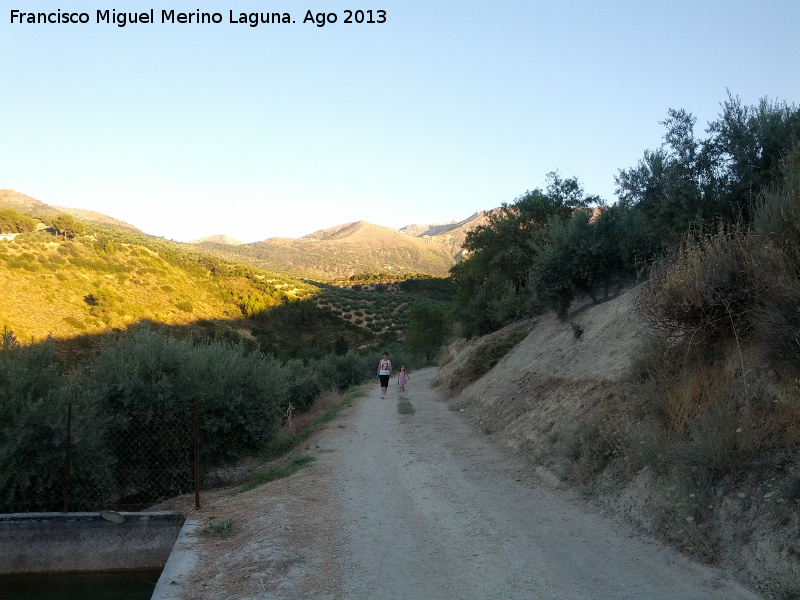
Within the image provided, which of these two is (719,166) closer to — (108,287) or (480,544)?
(480,544)

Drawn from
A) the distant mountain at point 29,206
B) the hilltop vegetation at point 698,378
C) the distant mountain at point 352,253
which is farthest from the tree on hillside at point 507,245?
the distant mountain at point 352,253

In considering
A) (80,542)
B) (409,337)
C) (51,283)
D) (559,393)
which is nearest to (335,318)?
(409,337)

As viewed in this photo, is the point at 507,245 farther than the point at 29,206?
No

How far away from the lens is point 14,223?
192 feet

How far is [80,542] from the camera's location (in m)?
9.22

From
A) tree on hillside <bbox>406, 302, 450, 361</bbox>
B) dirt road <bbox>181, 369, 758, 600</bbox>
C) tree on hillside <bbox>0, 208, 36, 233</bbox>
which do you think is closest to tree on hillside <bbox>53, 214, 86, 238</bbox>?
tree on hillside <bbox>0, 208, 36, 233</bbox>

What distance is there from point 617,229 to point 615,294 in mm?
2352

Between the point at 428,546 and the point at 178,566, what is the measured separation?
2.70 m

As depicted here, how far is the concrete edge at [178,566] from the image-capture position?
19.9 ft

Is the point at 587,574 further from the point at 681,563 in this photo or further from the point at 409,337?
the point at 409,337

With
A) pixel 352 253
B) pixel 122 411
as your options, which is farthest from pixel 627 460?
pixel 352 253

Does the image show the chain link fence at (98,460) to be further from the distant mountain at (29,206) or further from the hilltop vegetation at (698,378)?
the distant mountain at (29,206)

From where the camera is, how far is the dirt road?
5.85m

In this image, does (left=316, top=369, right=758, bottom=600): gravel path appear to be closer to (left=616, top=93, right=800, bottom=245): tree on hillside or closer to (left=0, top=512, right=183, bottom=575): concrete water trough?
(left=0, top=512, right=183, bottom=575): concrete water trough
